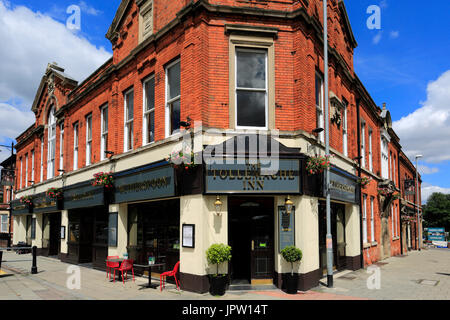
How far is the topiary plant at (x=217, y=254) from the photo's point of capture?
9352 mm

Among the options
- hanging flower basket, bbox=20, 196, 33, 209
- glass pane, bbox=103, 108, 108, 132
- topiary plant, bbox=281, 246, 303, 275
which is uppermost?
glass pane, bbox=103, 108, 108, 132

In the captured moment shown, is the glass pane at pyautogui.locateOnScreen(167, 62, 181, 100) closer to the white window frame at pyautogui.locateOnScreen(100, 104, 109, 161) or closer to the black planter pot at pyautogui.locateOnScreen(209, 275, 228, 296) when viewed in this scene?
the white window frame at pyautogui.locateOnScreen(100, 104, 109, 161)

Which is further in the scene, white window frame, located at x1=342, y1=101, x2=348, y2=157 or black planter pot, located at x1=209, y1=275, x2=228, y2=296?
white window frame, located at x1=342, y1=101, x2=348, y2=157

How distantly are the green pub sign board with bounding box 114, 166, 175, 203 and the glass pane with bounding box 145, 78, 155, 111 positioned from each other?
262 cm

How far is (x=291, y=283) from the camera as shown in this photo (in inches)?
384

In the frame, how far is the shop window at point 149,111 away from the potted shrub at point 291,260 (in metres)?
6.56

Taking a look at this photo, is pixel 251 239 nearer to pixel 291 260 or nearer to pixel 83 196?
pixel 291 260

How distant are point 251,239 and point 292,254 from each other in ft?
4.74

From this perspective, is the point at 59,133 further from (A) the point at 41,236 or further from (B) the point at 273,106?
(B) the point at 273,106

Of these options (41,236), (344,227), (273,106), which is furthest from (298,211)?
(41,236)

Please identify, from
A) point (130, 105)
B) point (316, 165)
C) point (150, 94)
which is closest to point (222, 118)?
point (316, 165)

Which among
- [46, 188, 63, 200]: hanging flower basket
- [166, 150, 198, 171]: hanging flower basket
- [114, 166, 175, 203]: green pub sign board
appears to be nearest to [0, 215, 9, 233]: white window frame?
[46, 188, 63, 200]: hanging flower basket

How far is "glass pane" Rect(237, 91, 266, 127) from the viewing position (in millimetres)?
10906

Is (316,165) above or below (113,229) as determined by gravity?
above
